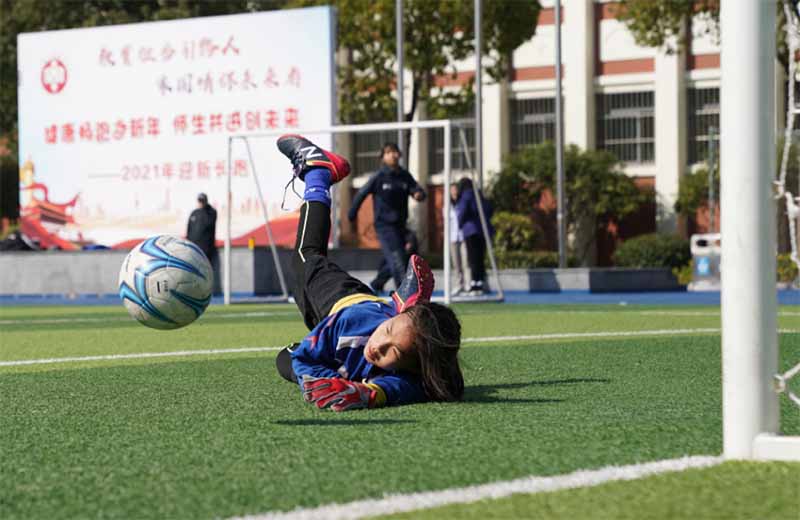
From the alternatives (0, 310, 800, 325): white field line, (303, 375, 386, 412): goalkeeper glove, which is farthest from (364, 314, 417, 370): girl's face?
(0, 310, 800, 325): white field line

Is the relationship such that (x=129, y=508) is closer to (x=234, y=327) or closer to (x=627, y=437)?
(x=627, y=437)

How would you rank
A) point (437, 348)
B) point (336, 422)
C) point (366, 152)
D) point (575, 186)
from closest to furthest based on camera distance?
point (336, 422) < point (437, 348) < point (575, 186) < point (366, 152)

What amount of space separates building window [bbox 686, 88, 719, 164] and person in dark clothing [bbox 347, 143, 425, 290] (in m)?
25.9

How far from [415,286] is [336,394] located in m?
1.01

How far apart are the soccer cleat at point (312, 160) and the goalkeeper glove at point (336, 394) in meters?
2.36

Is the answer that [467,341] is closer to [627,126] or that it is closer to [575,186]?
[575,186]

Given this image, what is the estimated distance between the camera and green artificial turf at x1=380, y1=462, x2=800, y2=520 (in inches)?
113

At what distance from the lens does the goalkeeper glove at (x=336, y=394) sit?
476cm

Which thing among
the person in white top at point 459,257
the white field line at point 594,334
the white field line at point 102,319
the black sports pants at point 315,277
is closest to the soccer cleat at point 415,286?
the black sports pants at point 315,277

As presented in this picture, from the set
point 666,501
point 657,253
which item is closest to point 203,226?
point 657,253

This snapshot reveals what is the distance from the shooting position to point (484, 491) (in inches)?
123

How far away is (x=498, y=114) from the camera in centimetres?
4200

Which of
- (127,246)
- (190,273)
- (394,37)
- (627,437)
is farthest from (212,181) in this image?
(627,437)

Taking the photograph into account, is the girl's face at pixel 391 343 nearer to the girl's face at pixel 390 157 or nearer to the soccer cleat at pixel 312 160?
the soccer cleat at pixel 312 160
